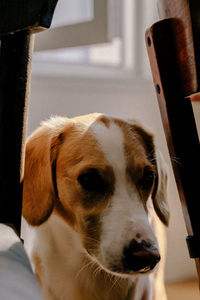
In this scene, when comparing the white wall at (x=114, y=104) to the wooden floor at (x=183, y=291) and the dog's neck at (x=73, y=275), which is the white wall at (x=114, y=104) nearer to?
the wooden floor at (x=183, y=291)

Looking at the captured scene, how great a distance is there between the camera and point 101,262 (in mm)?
598

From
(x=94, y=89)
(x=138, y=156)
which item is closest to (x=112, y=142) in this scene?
(x=138, y=156)

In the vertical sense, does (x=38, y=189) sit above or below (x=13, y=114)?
below

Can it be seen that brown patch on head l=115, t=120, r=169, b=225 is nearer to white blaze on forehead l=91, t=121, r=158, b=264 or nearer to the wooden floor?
white blaze on forehead l=91, t=121, r=158, b=264

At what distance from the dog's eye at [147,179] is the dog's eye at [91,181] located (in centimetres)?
7

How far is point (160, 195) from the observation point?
71 cm

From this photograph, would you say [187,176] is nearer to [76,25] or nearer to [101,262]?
[101,262]

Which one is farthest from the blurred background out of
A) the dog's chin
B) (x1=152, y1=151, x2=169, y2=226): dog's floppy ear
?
the dog's chin

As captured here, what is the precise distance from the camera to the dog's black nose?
21.4 inches

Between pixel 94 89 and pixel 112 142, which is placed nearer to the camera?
pixel 112 142

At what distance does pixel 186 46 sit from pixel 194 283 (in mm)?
868

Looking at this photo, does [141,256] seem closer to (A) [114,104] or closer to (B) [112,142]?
(B) [112,142]

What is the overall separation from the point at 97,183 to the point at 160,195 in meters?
0.13

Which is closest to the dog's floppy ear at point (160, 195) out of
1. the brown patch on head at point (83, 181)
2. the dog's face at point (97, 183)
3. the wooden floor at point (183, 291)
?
the dog's face at point (97, 183)
